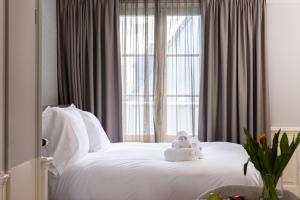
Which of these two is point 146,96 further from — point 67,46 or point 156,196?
point 156,196

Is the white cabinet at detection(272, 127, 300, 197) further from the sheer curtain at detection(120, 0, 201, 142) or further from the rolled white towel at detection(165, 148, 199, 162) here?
the rolled white towel at detection(165, 148, 199, 162)

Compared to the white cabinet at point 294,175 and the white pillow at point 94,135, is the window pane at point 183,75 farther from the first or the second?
the white cabinet at point 294,175

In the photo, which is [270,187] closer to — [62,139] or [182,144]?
[182,144]

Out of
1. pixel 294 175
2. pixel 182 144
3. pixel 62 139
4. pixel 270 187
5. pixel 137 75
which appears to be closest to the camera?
pixel 270 187

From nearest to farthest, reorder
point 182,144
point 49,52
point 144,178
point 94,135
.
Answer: point 144,178 → point 182,144 → point 94,135 → point 49,52

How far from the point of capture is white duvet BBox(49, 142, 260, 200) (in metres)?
2.49

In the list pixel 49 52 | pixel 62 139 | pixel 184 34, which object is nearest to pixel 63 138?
pixel 62 139

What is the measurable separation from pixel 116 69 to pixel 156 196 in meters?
2.05

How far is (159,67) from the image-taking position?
14.0 feet

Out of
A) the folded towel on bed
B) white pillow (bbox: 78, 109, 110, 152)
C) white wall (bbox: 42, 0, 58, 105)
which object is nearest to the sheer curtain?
white wall (bbox: 42, 0, 58, 105)

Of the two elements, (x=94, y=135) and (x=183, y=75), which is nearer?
(x=94, y=135)

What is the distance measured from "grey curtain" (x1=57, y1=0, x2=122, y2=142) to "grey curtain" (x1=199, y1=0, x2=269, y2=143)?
3.22 ft

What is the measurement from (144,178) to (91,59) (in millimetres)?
2004

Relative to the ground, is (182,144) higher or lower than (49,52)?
lower
